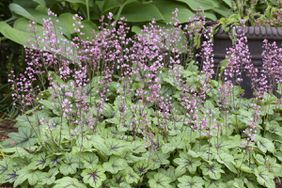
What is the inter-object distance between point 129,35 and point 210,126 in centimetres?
180

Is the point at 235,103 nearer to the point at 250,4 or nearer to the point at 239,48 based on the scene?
the point at 239,48

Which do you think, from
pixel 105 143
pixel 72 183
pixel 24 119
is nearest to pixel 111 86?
pixel 24 119

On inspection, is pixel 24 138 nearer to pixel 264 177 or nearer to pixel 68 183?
pixel 68 183

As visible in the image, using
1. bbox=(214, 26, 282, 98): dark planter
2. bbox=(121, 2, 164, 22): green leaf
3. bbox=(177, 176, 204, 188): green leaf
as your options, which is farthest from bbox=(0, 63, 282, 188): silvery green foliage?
bbox=(121, 2, 164, 22): green leaf

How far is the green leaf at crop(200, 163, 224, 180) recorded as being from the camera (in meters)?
2.69

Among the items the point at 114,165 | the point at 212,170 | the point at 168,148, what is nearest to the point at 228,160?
the point at 212,170

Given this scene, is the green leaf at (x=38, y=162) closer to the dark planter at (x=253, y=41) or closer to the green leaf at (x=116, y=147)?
the green leaf at (x=116, y=147)

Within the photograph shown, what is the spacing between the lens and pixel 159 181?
106 inches

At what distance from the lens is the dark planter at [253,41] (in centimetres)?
404

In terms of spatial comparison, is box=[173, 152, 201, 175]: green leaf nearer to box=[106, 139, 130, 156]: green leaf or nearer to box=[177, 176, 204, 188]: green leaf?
box=[177, 176, 204, 188]: green leaf

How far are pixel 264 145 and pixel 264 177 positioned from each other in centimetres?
25

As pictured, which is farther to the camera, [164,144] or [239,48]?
[239,48]

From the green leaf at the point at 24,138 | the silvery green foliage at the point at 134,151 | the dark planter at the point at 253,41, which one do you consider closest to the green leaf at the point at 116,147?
the silvery green foliage at the point at 134,151

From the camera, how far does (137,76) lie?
3.41m
